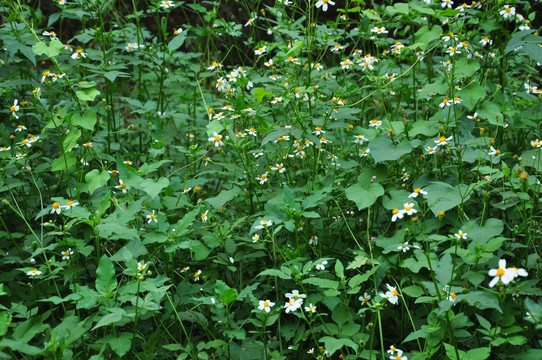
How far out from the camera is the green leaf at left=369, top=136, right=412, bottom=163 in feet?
7.10

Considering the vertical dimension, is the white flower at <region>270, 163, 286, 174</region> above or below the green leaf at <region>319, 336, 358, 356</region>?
above

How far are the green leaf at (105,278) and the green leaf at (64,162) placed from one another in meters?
0.64

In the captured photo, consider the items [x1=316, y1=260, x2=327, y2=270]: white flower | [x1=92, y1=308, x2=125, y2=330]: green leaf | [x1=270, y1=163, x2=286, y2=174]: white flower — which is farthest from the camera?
[x1=270, y1=163, x2=286, y2=174]: white flower

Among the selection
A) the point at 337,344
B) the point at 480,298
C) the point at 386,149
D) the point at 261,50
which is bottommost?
the point at 337,344

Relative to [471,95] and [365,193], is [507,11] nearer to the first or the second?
[471,95]

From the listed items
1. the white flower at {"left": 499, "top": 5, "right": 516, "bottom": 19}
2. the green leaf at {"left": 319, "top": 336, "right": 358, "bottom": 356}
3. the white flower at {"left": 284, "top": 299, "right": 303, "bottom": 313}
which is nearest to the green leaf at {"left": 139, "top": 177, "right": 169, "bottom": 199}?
the white flower at {"left": 284, "top": 299, "right": 303, "bottom": 313}

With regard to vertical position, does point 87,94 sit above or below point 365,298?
above

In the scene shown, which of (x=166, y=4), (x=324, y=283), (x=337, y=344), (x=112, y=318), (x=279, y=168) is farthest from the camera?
(x=166, y=4)

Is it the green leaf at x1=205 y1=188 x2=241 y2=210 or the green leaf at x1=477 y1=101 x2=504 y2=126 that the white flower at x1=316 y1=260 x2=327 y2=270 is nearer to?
the green leaf at x1=205 y1=188 x2=241 y2=210

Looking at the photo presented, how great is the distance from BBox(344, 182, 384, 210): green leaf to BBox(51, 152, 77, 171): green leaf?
110 cm

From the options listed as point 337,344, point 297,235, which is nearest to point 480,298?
point 337,344

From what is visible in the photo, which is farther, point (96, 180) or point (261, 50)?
point (261, 50)

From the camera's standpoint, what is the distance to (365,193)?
214cm

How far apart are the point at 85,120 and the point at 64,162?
191 millimetres
